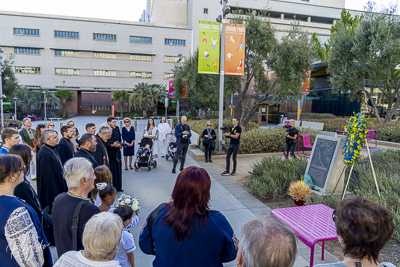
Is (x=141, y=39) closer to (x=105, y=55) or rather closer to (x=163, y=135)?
(x=105, y=55)

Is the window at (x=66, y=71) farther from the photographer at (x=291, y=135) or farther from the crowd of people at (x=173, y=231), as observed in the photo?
the crowd of people at (x=173, y=231)

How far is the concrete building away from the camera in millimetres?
49938

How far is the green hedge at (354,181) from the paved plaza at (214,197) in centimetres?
50

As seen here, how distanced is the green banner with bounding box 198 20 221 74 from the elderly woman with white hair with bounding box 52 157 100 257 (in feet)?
32.8

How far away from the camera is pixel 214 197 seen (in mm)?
6887

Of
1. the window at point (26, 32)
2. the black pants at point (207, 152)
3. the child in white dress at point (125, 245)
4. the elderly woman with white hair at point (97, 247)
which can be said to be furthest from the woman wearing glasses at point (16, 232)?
the window at point (26, 32)

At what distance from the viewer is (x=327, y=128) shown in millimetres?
22000

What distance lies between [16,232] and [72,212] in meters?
0.46

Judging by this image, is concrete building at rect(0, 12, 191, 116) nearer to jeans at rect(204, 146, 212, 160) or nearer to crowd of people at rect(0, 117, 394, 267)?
jeans at rect(204, 146, 212, 160)

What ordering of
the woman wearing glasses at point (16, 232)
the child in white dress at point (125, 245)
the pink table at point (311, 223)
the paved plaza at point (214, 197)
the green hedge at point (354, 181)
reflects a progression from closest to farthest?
the woman wearing glasses at point (16, 232) < the child in white dress at point (125, 245) < the pink table at point (311, 223) < the paved plaza at point (214, 197) < the green hedge at point (354, 181)

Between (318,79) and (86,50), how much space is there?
141ft

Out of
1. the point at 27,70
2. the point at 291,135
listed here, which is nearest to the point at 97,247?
the point at 291,135

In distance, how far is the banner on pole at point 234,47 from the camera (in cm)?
1203

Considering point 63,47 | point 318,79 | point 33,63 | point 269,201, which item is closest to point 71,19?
point 63,47
